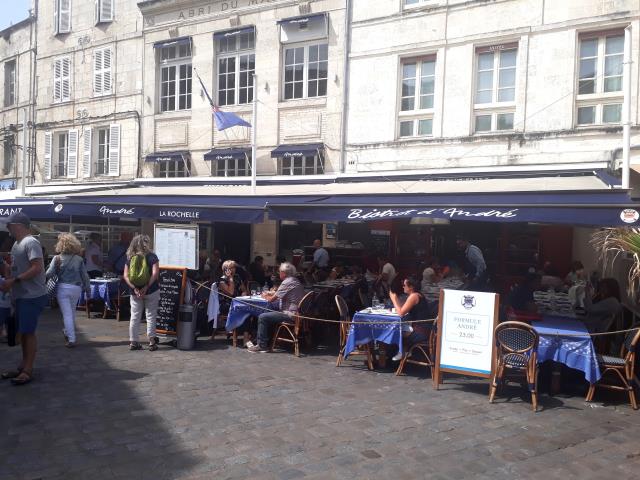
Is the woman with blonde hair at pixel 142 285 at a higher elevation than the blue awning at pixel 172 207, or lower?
lower

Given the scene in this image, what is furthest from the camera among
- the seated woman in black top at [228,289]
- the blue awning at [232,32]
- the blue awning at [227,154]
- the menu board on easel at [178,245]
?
the blue awning at [232,32]

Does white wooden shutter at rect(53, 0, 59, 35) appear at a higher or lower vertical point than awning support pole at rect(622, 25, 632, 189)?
higher

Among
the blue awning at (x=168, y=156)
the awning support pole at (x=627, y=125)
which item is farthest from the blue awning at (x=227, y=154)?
the awning support pole at (x=627, y=125)

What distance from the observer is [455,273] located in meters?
12.0

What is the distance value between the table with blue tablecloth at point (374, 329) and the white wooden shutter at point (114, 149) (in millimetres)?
13067

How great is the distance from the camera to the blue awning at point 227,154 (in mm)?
15188

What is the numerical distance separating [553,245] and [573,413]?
6.83 meters

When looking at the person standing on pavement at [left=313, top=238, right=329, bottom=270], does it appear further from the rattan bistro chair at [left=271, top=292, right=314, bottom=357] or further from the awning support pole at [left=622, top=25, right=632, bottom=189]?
the awning support pole at [left=622, top=25, right=632, bottom=189]

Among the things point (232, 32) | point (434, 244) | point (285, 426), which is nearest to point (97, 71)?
point (232, 32)

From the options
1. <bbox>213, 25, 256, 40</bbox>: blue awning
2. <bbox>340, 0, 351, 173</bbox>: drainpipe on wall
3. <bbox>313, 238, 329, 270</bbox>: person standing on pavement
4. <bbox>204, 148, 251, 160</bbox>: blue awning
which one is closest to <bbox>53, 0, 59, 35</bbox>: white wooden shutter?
<bbox>213, 25, 256, 40</bbox>: blue awning

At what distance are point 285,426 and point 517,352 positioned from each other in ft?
8.42

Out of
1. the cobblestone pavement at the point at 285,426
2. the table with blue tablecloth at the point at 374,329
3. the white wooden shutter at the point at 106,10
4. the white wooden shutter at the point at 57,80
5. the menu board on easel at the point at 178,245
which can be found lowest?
the cobblestone pavement at the point at 285,426

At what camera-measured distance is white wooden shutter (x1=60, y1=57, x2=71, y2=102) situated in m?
19.1

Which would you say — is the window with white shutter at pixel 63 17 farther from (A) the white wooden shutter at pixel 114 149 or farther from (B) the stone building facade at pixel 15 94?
(A) the white wooden shutter at pixel 114 149
